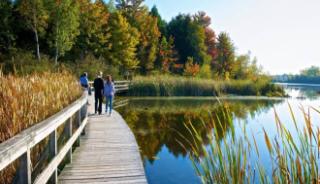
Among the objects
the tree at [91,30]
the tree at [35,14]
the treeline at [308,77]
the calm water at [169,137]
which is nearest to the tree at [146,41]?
the tree at [91,30]

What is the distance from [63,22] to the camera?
3306 centimetres

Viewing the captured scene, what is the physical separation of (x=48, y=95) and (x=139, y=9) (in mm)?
44343

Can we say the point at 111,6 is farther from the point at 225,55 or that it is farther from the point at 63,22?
the point at 225,55

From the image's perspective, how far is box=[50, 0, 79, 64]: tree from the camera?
1286 inches

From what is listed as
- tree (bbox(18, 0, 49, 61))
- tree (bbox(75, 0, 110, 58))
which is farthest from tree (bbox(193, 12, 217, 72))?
tree (bbox(18, 0, 49, 61))

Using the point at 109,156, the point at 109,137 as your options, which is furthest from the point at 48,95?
the point at 109,137

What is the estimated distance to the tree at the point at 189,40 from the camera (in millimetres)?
51719

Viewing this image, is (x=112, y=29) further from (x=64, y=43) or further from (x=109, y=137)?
(x=109, y=137)

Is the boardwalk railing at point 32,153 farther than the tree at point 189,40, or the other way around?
the tree at point 189,40

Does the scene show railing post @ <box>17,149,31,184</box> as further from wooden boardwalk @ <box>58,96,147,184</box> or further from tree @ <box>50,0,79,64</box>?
tree @ <box>50,0,79,64</box>

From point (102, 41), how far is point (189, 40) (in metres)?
19.3

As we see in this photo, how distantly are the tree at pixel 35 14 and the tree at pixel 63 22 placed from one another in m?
1.15

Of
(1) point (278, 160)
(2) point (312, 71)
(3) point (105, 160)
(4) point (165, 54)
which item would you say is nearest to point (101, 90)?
(3) point (105, 160)

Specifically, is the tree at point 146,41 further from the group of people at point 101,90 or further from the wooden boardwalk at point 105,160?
the wooden boardwalk at point 105,160
